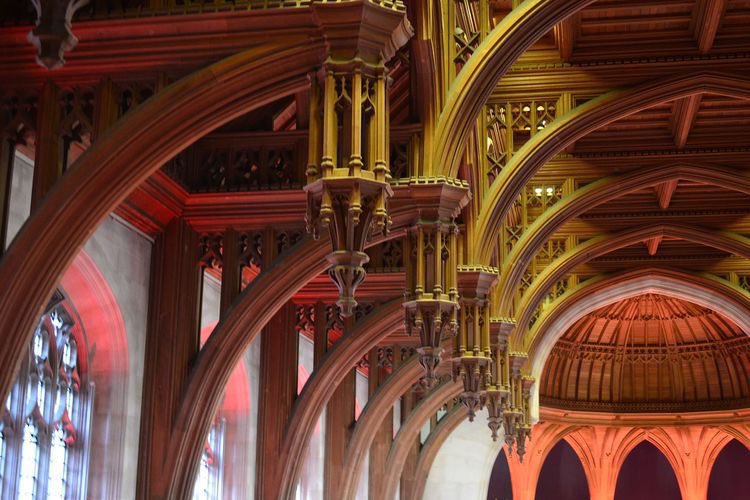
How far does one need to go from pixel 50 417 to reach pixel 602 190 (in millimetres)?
9730

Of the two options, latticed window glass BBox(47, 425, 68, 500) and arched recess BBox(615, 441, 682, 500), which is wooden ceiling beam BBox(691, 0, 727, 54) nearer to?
latticed window glass BBox(47, 425, 68, 500)

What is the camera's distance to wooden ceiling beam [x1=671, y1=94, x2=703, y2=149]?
679 inches

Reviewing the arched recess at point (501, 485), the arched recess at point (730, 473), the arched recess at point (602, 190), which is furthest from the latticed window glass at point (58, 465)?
the arched recess at point (730, 473)

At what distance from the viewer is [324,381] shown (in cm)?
1631

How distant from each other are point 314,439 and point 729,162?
8.07 meters

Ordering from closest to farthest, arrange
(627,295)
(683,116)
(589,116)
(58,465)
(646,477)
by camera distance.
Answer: (58,465)
(589,116)
(683,116)
(627,295)
(646,477)

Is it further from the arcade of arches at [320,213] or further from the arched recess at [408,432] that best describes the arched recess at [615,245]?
the arched recess at [408,432]

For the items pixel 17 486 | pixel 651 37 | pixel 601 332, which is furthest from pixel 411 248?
pixel 601 332

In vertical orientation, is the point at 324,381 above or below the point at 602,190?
below

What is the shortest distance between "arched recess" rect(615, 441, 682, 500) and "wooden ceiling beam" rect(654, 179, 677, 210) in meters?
12.6

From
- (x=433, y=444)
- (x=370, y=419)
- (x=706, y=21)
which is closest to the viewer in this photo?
(x=706, y=21)

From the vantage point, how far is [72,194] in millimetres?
9273

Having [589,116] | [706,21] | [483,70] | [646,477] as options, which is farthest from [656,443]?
[483,70]

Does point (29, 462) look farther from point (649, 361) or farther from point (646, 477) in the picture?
point (646, 477)
